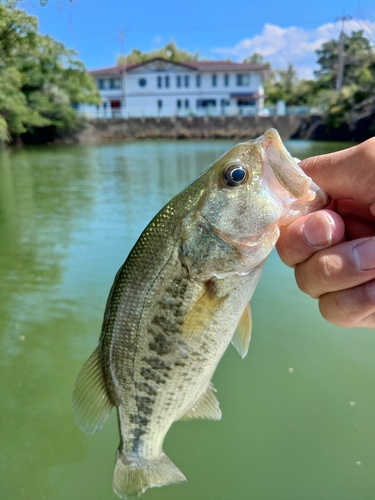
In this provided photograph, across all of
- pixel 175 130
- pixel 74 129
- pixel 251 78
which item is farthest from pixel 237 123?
pixel 74 129

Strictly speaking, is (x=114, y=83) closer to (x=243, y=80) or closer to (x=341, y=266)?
(x=243, y=80)

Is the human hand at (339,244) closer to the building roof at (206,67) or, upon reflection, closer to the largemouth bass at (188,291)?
the largemouth bass at (188,291)

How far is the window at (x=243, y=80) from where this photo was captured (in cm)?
5738

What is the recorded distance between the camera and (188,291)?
6.15 feet

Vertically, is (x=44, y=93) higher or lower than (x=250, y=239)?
higher

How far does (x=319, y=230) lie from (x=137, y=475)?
155 cm

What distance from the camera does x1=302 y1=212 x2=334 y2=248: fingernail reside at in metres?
1.90

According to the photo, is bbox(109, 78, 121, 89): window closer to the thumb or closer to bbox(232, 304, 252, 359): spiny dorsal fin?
the thumb

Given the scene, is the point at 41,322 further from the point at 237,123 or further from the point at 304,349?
the point at 237,123

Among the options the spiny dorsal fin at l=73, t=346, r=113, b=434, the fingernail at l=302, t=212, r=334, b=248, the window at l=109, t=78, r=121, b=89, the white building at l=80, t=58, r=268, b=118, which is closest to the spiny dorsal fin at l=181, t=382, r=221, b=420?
the spiny dorsal fin at l=73, t=346, r=113, b=434

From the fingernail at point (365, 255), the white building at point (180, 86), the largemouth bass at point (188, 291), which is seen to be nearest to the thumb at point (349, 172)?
the largemouth bass at point (188, 291)

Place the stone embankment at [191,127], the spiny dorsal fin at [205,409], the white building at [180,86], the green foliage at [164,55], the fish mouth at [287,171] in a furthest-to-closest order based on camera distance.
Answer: the green foliage at [164,55], the white building at [180,86], the stone embankment at [191,127], the spiny dorsal fin at [205,409], the fish mouth at [287,171]

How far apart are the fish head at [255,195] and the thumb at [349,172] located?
0.47ft

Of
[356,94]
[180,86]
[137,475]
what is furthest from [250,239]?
[180,86]
